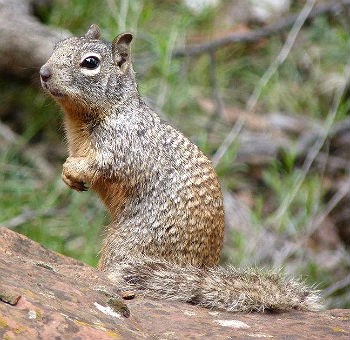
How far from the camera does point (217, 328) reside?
10.3 feet

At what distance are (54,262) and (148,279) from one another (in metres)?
0.50

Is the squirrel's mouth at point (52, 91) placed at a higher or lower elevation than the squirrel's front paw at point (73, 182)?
higher

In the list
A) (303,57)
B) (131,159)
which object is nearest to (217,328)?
(131,159)

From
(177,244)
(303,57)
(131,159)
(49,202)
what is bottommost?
(49,202)

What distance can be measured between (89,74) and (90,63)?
2.8 inches

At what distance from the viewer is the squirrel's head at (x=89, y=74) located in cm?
407

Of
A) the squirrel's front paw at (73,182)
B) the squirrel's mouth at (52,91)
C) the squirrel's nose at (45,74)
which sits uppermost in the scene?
the squirrel's nose at (45,74)

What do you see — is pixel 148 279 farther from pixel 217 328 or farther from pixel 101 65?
pixel 101 65

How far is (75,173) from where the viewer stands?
4039 mm

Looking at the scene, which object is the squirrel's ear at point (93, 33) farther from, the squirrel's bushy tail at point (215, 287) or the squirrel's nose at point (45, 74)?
the squirrel's bushy tail at point (215, 287)

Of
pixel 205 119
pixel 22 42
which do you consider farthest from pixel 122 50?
pixel 205 119

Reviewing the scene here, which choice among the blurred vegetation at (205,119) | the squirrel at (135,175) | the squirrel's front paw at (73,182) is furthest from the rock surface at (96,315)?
the blurred vegetation at (205,119)

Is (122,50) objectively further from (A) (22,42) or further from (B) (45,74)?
(A) (22,42)

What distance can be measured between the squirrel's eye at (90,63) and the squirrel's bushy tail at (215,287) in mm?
1013
